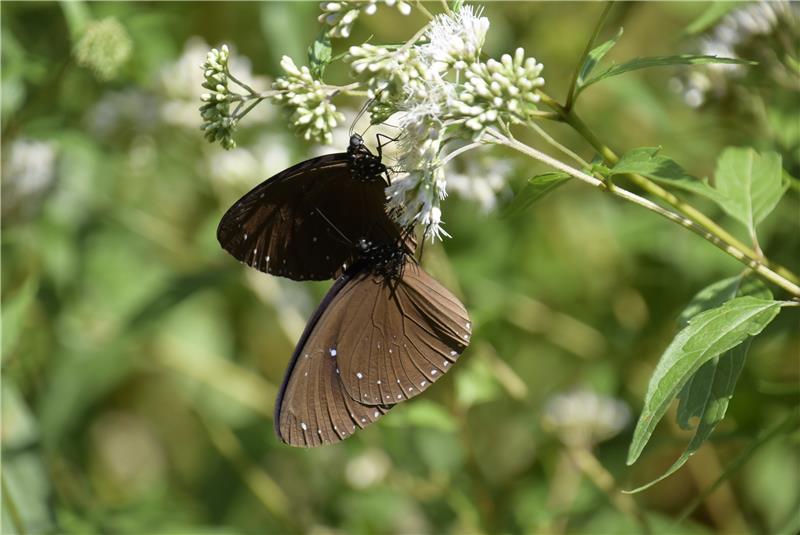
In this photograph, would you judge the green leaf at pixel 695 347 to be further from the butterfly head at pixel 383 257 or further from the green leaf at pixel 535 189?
the butterfly head at pixel 383 257

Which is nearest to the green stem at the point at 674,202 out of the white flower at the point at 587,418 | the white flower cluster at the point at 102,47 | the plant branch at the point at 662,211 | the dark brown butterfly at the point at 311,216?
the plant branch at the point at 662,211

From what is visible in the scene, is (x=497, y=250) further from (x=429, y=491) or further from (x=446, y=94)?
(x=446, y=94)

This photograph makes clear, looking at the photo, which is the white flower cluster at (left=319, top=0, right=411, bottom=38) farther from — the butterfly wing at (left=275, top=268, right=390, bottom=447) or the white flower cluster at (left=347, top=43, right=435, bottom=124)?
the butterfly wing at (left=275, top=268, right=390, bottom=447)

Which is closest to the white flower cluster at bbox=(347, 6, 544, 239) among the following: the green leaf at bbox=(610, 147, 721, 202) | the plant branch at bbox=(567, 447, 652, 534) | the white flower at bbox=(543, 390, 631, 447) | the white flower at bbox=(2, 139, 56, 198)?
the green leaf at bbox=(610, 147, 721, 202)

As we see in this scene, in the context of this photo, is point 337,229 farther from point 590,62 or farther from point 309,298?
point 309,298

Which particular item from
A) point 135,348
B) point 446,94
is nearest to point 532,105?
point 446,94
